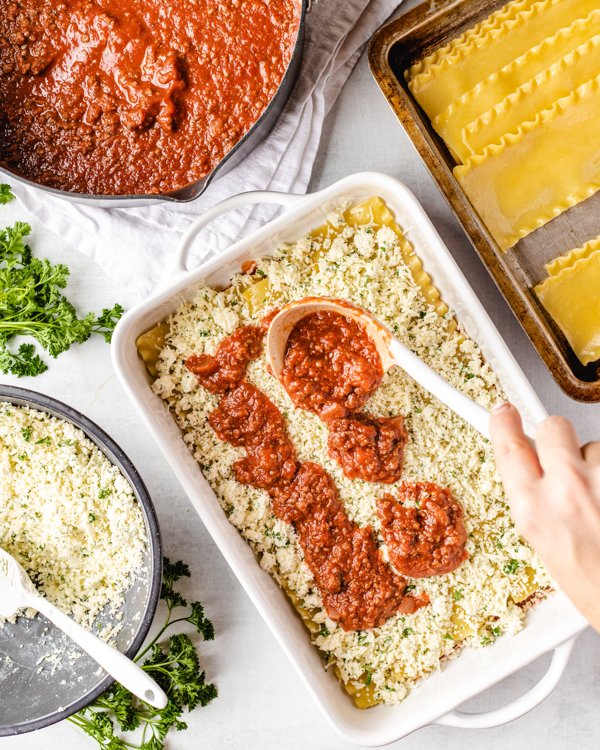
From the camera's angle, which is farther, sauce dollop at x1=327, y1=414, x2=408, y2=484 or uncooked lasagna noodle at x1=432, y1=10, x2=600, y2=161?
uncooked lasagna noodle at x1=432, y1=10, x2=600, y2=161

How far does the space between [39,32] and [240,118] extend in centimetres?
89

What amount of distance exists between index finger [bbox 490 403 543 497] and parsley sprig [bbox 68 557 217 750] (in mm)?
1828

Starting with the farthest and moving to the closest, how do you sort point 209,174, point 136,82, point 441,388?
1. point 136,82
2. point 441,388
3. point 209,174

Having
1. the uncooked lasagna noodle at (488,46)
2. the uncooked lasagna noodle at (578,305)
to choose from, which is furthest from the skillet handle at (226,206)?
the uncooked lasagna noodle at (578,305)

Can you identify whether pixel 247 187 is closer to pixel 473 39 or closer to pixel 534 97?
pixel 473 39

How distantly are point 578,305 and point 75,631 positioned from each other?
2471mm

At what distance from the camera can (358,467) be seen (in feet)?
10.3

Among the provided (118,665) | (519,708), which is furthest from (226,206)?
(519,708)

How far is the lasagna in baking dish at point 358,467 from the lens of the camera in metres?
3.17

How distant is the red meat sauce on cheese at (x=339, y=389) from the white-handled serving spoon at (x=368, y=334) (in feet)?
0.13

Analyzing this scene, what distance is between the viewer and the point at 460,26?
3.30 m

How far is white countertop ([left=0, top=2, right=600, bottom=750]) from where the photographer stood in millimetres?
3434

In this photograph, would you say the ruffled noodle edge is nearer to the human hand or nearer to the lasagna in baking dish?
the lasagna in baking dish

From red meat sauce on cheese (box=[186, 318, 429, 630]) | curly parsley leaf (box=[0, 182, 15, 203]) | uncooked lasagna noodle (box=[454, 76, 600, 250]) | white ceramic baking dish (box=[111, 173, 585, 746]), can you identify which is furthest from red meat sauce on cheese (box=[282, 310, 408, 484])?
curly parsley leaf (box=[0, 182, 15, 203])
